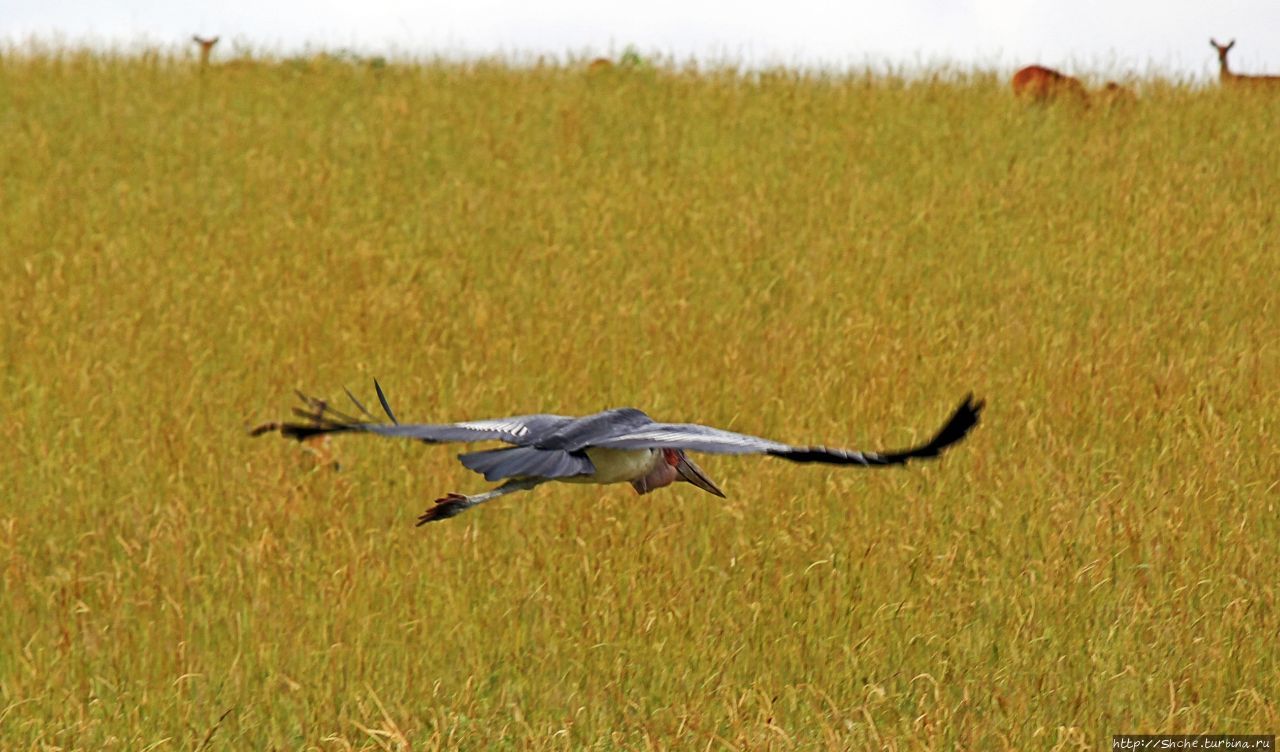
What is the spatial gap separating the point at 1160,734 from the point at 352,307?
5.35 metres

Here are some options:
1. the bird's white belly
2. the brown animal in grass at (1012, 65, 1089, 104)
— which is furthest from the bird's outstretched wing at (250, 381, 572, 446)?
the brown animal in grass at (1012, 65, 1089, 104)

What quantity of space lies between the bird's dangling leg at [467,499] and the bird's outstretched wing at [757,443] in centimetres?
21

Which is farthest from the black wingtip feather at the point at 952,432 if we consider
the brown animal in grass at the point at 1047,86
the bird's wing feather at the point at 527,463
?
the brown animal in grass at the point at 1047,86

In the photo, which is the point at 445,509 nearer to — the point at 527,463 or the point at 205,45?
the point at 527,463

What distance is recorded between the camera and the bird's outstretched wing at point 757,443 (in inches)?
88.7

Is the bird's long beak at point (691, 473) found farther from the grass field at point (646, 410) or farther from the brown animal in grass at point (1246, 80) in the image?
the brown animal in grass at point (1246, 80)

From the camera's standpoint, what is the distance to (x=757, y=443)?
7.72 ft

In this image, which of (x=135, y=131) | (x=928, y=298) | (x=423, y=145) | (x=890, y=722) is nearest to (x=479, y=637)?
(x=890, y=722)

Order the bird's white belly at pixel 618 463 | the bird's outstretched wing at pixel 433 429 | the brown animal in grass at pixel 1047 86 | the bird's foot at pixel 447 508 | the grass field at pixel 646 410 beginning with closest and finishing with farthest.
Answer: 1. the bird's outstretched wing at pixel 433 429
2. the bird's white belly at pixel 618 463
3. the bird's foot at pixel 447 508
4. the grass field at pixel 646 410
5. the brown animal in grass at pixel 1047 86

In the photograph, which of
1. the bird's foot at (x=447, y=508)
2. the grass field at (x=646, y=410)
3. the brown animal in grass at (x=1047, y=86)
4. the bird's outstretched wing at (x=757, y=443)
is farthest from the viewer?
the brown animal in grass at (x=1047, y=86)

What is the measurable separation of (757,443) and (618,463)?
381 mm

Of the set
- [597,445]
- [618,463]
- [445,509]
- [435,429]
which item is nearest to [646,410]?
[445,509]

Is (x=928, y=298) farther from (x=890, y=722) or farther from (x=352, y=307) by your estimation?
(x=890, y=722)

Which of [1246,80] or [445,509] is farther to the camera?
[1246,80]
